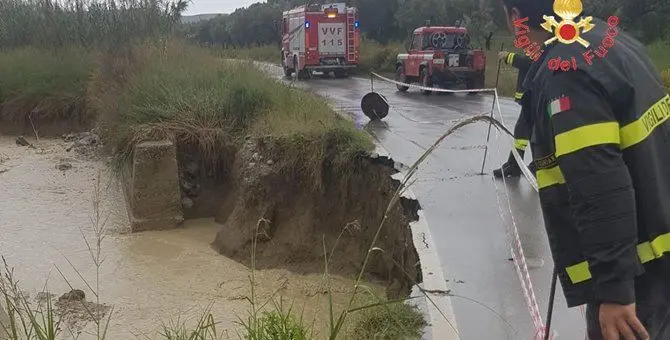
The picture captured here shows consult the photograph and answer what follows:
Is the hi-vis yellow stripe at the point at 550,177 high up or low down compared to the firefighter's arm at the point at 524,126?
down

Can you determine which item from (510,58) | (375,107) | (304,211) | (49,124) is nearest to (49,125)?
(49,124)

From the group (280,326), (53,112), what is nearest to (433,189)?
(280,326)

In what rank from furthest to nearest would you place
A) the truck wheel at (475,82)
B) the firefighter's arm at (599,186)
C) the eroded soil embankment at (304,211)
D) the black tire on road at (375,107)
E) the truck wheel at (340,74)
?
the truck wheel at (340,74) → the truck wheel at (475,82) → the black tire on road at (375,107) → the eroded soil embankment at (304,211) → the firefighter's arm at (599,186)

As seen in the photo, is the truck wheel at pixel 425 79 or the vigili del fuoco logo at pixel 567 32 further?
the truck wheel at pixel 425 79

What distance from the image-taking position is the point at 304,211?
867cm

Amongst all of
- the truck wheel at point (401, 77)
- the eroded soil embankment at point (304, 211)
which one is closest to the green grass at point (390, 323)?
the eroded soil embankment at point (304, 211)

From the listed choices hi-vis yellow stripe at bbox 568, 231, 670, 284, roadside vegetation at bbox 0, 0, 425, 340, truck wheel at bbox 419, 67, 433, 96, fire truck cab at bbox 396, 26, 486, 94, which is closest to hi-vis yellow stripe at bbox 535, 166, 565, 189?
hi-vis yellow stripe at bbox 568, 231, 670, 284

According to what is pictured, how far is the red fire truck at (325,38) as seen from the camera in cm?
2570

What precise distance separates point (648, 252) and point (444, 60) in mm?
16969

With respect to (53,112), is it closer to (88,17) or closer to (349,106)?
(88,17)

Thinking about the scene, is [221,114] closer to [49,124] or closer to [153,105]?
[153,105]

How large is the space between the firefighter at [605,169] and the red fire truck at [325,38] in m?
24.0

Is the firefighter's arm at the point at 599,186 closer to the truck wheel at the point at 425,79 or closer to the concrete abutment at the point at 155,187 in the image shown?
the concrete abutment at the point at 155,187

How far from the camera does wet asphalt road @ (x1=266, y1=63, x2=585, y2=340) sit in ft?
13.9
